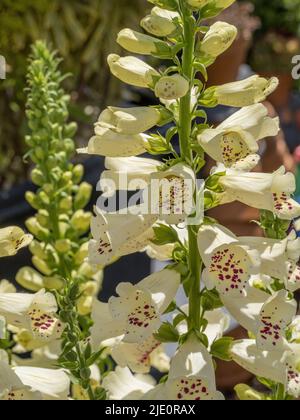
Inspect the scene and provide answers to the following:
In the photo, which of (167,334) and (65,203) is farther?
(65,203)

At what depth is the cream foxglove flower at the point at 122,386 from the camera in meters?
0.74

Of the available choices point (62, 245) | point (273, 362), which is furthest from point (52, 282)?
point (273, 362)

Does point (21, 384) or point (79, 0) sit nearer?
point (21, 384)

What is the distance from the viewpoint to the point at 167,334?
69 centimetres

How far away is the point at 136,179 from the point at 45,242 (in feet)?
0.55

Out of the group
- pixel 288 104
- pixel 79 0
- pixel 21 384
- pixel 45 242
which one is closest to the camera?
pixel 21 384

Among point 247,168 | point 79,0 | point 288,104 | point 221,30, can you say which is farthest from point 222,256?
point 288,104

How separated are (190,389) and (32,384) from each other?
0.14 meters

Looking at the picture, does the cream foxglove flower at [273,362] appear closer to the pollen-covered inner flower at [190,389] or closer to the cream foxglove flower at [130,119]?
the pollen-covered inner flower at [190,389]

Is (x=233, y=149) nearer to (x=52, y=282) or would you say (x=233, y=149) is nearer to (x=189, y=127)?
(x=189, y=127)

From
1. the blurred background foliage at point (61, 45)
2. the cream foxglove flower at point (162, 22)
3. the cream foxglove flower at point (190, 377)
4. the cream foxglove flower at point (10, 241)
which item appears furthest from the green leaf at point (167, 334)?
the blurred background foliage at point (61, 45)

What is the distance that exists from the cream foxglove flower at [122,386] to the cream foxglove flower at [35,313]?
0.38 ft

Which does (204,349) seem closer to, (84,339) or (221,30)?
(84,339)
